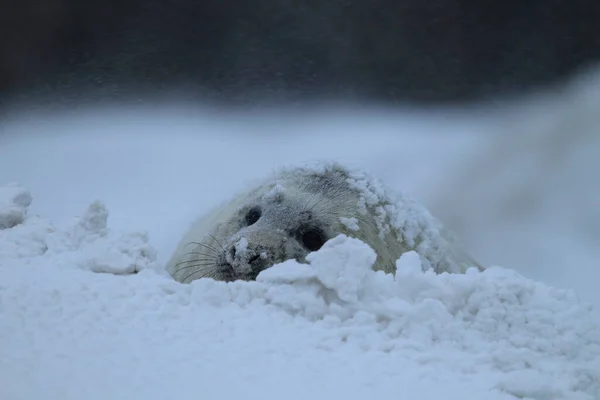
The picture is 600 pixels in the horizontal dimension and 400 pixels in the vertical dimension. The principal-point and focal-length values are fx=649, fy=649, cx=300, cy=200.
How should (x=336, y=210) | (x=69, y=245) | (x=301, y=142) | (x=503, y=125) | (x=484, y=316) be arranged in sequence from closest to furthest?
(x=484, y=316) → (x=69, y=245) → (x=336, y=210) → (x=301, y=142) → (x=503, y=125)

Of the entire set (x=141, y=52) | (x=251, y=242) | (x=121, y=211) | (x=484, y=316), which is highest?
(x=141, y=52)

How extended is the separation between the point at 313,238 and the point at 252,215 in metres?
0.39

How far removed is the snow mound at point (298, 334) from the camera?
1.50 meters

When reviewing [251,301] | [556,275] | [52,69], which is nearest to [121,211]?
[52,69]

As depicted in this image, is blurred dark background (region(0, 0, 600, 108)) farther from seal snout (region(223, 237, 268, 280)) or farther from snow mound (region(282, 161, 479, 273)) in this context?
seal snout (region(223, 237, 268, 280))

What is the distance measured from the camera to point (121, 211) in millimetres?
4316

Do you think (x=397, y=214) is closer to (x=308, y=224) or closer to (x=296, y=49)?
(x=308, y=224)

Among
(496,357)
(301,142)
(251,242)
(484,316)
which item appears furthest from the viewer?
(301,142)

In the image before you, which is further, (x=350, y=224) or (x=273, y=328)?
(x=350, y=224)

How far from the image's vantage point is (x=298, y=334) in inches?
69.4

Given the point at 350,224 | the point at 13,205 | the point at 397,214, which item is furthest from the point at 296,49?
the point at 13,205

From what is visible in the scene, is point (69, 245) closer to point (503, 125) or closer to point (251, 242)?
point (251, 242)

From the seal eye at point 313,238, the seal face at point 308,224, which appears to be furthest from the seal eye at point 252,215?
the seal eye at point 313,238

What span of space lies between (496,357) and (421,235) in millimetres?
2344
